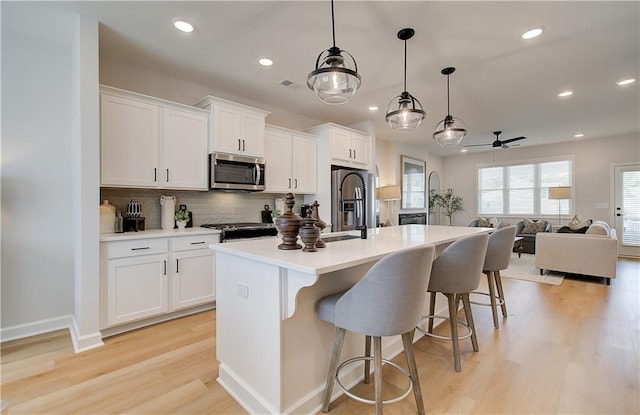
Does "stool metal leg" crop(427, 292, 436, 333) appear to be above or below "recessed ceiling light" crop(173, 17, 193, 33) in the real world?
below

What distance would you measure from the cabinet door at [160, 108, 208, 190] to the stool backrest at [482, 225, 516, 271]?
119 inches

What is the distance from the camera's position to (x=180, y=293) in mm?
3023

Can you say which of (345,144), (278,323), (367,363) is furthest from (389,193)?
(278,323)

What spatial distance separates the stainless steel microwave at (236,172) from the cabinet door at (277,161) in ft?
0.89

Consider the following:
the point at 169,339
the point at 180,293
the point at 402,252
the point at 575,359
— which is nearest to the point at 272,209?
the point at 180,293

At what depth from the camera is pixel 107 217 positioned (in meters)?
2.87

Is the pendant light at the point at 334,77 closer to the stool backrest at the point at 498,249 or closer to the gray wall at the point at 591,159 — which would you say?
the stool backrest at the point at 498,249

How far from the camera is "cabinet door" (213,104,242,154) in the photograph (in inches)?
136

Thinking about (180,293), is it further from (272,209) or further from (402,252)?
(402,252)

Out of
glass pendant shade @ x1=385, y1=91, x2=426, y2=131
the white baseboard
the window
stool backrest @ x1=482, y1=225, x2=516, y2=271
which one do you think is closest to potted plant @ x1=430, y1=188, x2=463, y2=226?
the window

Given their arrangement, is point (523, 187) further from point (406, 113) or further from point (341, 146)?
point (406, 113)

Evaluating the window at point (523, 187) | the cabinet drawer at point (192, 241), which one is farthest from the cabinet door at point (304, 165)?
the window at point (523, 187)

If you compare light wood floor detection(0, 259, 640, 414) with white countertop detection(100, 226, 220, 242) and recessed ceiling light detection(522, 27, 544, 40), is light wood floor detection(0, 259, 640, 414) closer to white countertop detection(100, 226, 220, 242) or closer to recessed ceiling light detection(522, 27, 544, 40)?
white countertop detection(100, 226, 220, 242)

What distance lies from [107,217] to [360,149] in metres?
3.69
